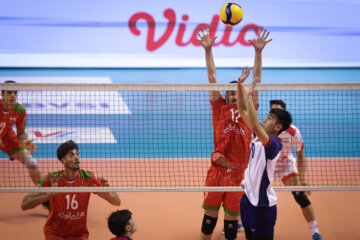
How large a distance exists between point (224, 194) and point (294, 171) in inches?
51.6

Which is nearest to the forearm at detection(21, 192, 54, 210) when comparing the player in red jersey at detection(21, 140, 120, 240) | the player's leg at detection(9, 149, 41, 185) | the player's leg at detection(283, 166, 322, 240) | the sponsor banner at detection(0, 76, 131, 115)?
the player in red jersey at detection(21, 140, 120, 240)

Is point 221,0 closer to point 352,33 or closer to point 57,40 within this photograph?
point 352,33

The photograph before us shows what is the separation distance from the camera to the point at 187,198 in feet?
23.0

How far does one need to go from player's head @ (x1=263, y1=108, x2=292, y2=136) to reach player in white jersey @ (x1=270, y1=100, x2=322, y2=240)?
177 cm

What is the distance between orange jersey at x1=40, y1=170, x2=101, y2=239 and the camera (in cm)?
404

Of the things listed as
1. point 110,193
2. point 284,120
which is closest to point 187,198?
point 110,193

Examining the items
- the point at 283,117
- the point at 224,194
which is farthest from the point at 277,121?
the point at 224,194

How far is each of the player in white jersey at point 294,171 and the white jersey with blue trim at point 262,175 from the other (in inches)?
66.6

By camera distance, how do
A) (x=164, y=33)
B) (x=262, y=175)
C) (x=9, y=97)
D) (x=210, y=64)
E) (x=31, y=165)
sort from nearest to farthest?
(x=262, y=175), (x=210, y=64), (x=31, y=165), (x=9, y=97), (x=164, y=33)

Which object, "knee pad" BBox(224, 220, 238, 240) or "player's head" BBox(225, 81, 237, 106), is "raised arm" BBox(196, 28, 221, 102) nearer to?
"player's head" BBox(225, 81, 237, 106)

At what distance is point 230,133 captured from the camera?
4.55m

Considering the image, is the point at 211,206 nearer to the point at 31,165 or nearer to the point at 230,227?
the point at 230,227

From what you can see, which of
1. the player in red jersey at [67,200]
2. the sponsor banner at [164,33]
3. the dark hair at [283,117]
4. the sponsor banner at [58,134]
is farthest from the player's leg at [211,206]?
the sponsor banner at [164,33]

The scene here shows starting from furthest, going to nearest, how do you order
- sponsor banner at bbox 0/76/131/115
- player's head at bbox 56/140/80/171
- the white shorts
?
sponsor banner at bbox 0/76/131/115
the white shorts
player's head at bbox 56/140/80/171
